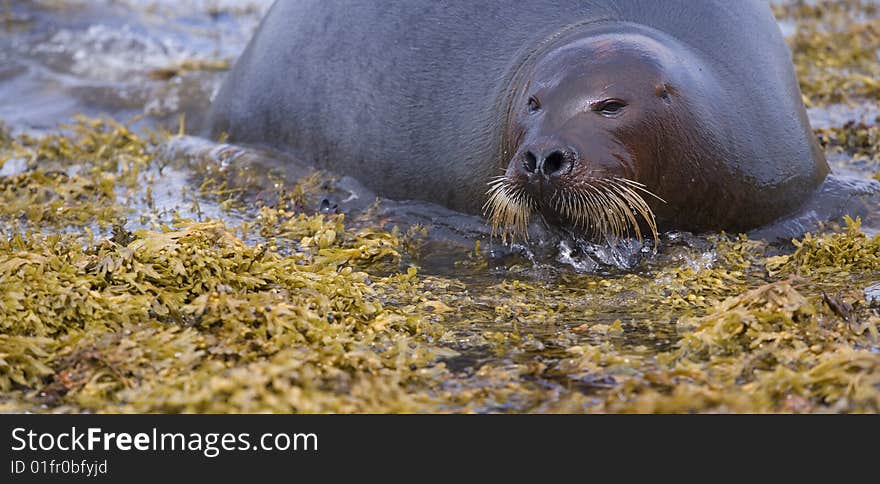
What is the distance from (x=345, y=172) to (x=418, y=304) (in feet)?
7.62

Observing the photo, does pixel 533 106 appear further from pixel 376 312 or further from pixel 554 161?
pixel 376 312

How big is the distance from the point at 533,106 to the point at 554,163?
0.44m

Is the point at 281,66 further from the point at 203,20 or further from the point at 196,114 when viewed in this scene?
the point at 203,20

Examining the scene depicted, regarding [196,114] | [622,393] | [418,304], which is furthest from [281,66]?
[622,393]

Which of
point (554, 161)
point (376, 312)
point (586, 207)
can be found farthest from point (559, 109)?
point (376, 312)

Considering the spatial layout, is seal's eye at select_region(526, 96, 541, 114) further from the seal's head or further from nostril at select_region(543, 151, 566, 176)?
nostril at select_region(543, 151, 566, 176)

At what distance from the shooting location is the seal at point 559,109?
534cm

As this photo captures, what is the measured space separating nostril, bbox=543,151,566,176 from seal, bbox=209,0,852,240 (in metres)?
0.01

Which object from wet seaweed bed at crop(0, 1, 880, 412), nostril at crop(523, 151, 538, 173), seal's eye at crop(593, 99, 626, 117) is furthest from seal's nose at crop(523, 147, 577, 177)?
wet seaweed bed at crop(0, 1, 880, 412)

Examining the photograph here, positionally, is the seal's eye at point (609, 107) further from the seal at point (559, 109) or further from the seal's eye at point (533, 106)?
the seal's eye at point (533, 106)

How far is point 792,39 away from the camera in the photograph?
33.2 feet

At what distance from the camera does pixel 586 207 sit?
525 cm
